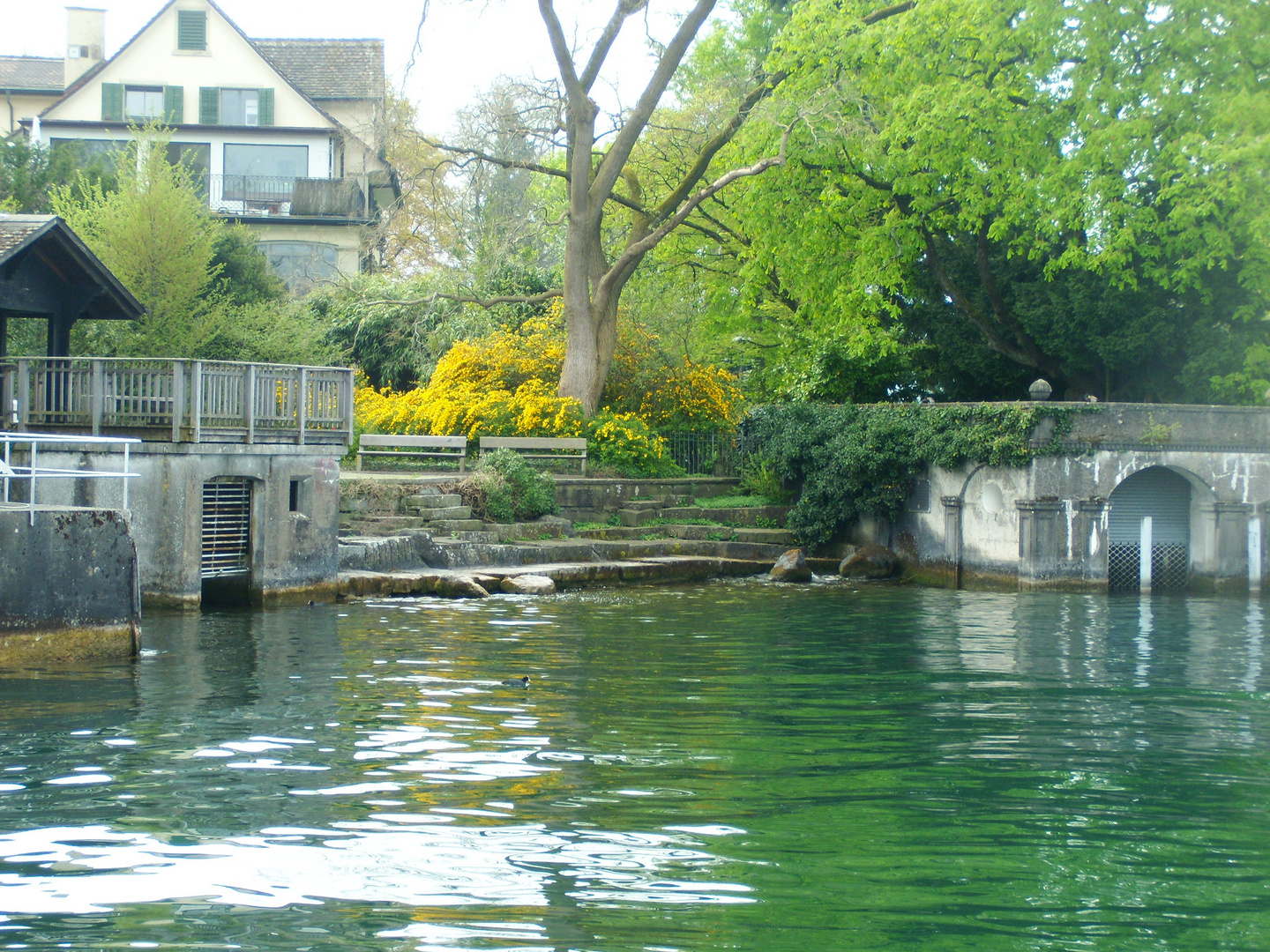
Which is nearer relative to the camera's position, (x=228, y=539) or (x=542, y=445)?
(x=228, y=539)

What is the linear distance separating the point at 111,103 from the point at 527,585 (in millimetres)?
31939

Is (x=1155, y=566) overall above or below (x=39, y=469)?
below

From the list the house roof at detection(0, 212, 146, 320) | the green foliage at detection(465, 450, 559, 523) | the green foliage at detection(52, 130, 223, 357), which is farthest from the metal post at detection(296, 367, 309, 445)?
the green foliage at detection(52, 130, 223, 357)

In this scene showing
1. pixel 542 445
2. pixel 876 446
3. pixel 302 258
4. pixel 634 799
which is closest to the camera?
pixel 634 799

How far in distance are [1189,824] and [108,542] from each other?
11447 mm

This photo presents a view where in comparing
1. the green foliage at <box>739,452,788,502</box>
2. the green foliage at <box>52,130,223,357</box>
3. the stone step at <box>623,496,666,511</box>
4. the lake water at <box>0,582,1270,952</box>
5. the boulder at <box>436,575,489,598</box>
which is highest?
the green foliage at <box>52,130,223,357</box>

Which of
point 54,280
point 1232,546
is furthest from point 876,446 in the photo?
point 54,280

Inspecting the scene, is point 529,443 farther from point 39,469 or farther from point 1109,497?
point 39,469

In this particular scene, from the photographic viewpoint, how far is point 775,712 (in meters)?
11.3

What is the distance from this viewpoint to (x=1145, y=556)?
990 inches

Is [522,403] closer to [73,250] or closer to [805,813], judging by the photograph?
[73,250]

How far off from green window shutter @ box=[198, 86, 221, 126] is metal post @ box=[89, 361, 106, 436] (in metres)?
29.5

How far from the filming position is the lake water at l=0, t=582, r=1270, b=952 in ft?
19.8

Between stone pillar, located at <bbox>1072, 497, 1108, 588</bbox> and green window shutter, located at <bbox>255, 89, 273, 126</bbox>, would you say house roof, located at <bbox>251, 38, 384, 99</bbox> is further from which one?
stone pillar, located at <bbox>1072, 497, 1108, 588</bbox>
